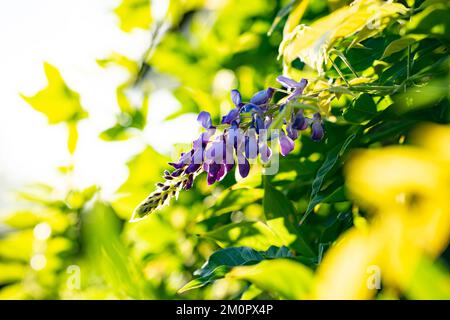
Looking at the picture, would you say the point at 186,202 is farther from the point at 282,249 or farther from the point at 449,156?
the point at 449,156

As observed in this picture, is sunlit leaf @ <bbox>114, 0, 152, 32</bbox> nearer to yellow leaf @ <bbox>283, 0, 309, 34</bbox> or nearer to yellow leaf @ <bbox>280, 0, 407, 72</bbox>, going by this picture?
yellow leaf @ <bbox>283, 0, 309, 34</bbox>

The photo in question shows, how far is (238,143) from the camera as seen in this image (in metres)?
0.88

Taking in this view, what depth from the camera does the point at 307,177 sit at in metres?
1.39

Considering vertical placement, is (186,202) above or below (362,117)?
below

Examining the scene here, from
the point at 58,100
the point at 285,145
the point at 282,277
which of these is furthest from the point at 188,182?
the point at 58,100

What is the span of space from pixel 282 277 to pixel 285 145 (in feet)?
1.29

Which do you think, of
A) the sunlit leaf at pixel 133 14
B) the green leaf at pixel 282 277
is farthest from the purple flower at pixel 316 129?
the sunlit leaf at pixel 133 14

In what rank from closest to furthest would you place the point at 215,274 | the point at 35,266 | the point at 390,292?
the point at 390,292
the point at 215,274
the point at 35,266

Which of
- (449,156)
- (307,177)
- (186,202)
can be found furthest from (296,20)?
(186,202)

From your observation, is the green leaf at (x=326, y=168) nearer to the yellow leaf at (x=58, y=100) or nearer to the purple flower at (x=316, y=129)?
the purple flower at (x=316, y=129)

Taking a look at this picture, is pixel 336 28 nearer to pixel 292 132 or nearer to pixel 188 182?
pixel 292 132

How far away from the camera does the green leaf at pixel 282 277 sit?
1.70 ft

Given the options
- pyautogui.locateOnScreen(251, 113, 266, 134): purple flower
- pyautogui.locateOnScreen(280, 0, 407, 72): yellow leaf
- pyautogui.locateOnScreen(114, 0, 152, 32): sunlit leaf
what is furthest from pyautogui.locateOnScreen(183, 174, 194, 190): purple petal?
pyautogui.locateOnScreen(114, 0, 152, 32): sunlit leaf

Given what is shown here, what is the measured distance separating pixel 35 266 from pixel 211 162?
1138 millimetres
